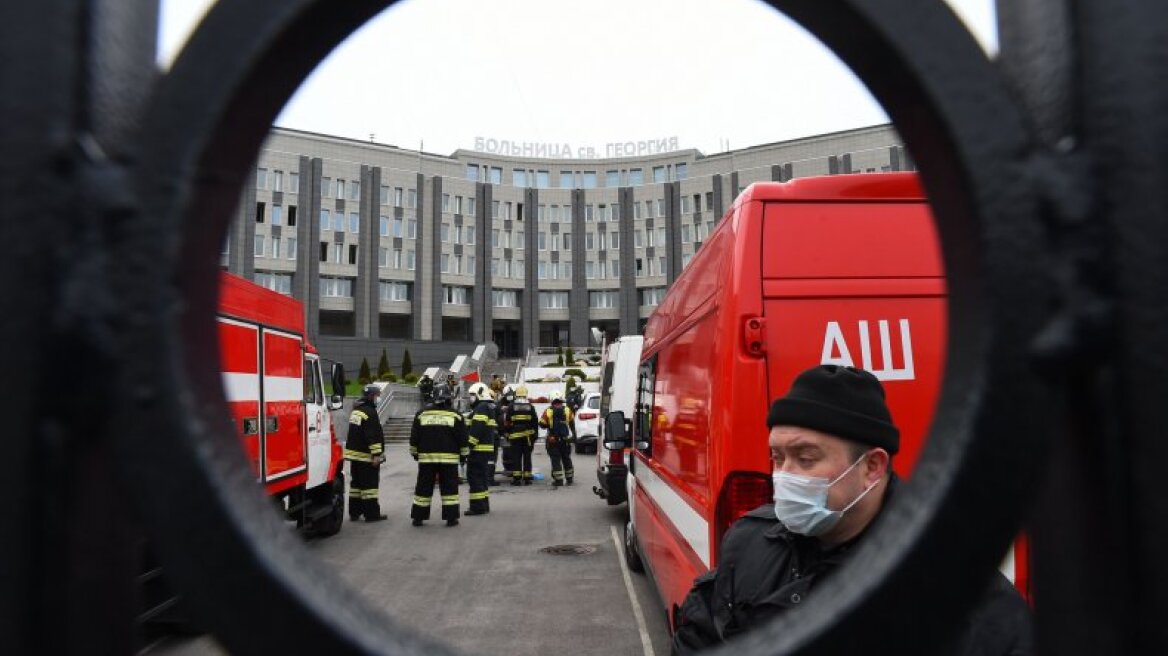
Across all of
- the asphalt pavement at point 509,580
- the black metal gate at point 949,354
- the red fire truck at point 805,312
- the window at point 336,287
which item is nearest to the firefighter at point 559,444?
the asphalt pavement at point 509,580

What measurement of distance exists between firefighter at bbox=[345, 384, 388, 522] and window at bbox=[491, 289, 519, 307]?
4517 cm

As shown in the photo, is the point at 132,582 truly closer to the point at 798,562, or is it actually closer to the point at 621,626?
the point at 798,562

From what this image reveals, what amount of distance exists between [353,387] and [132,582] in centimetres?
4233

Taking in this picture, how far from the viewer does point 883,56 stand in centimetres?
57

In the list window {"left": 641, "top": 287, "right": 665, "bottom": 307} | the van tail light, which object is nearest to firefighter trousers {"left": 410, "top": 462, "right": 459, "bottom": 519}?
the van tail light

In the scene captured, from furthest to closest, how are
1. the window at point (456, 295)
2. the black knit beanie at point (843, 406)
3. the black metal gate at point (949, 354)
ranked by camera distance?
the window at point (456, 295) → the black knit beanie at point (843, 406) → the black metal gate at point (949, 354)

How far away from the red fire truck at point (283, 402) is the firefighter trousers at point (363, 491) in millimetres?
651

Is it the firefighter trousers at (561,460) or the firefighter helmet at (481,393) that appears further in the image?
the firefighter trousers at (561,460)

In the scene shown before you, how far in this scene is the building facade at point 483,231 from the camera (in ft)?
163

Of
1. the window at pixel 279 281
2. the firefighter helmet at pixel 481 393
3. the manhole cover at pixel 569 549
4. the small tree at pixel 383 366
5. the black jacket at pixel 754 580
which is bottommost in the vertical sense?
the manhole cover at pixel 569 549

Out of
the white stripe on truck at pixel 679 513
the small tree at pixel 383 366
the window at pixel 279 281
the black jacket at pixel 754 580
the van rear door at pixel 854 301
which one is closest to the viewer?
the black jacket at pixel 754 580

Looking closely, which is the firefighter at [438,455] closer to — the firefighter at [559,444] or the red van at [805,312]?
the firefighter at [559,444]

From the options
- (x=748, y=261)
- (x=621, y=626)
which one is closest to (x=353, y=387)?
(x=621, y=626)

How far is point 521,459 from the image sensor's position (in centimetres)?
1563
